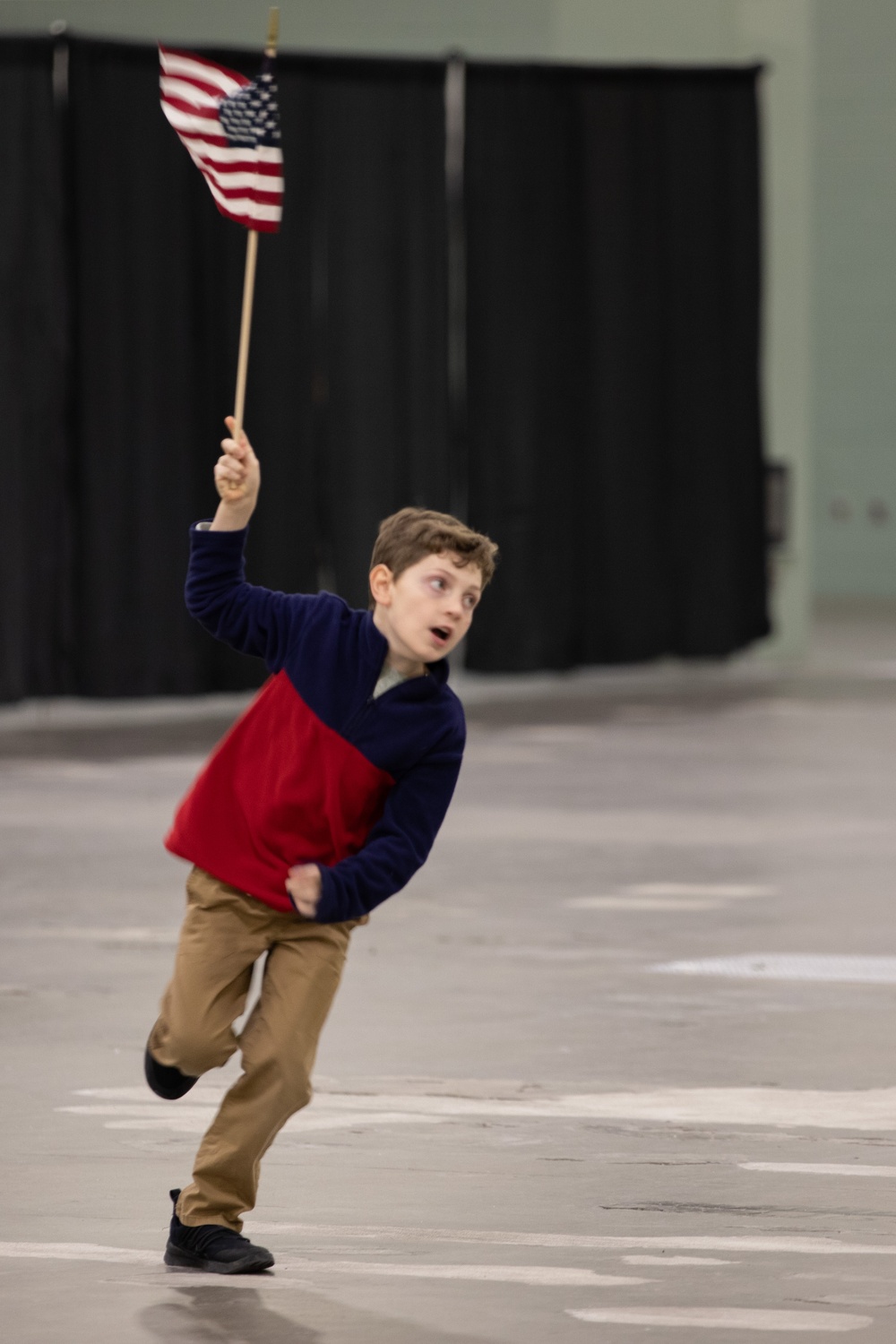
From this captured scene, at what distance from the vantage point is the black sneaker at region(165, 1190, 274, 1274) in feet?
10.5

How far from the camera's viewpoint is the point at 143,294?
10.7m

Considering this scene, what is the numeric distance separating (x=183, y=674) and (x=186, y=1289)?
7920mm

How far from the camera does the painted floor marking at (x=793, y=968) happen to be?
5.38 meters

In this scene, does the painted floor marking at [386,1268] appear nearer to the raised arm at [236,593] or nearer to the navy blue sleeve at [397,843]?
the navy blue sleeve at [397,843]

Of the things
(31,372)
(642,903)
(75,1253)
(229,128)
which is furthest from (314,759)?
(31,372)

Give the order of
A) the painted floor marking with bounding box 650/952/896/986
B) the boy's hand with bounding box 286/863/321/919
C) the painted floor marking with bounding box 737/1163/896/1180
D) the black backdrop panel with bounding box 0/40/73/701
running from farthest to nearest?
the black backdrop panel with bounding box 0/40/73/701 → the painted floor marking with bounding box 650/952/896/986 → the painted floor marking with bounding box 737/1163/896/1180 → the boy's hand with bounding box 286/863/321/919

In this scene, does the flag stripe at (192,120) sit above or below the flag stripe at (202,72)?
below

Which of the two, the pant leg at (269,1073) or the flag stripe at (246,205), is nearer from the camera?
the pant leg at (269,1073)

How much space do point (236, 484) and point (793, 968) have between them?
2.64 meters

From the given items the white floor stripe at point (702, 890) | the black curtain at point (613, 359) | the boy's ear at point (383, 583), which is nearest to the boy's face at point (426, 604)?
the boy's ear at point (383, 583)

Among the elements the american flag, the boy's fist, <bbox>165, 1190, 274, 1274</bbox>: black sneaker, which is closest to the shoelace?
<bbox>165, 1190, 274, 1274</bbox>: black sneaker

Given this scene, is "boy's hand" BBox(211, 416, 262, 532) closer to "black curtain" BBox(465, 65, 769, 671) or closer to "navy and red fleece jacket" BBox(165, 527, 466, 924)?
"navy and red fleece jacket" BBox(165, 527, 466, 924)

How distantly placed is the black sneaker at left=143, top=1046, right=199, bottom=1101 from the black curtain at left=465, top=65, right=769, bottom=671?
851 cm

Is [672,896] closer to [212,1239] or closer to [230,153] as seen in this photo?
[230,153]
